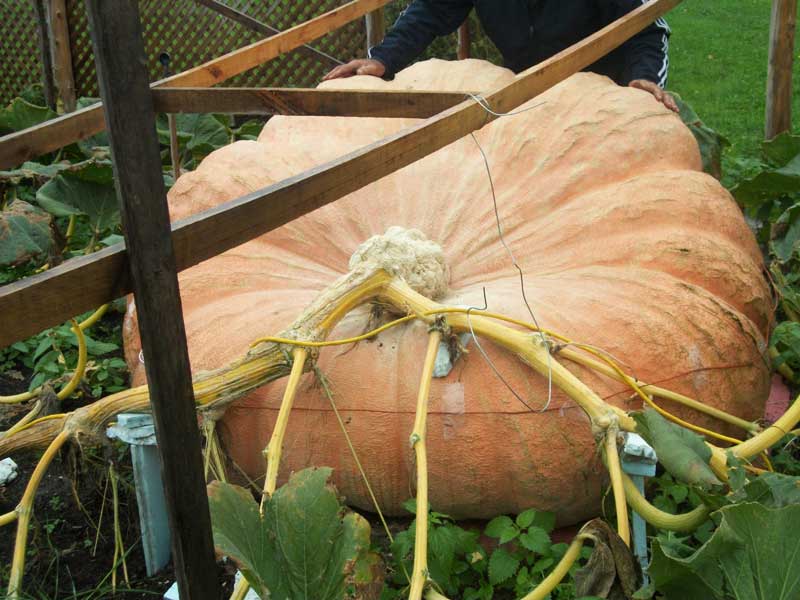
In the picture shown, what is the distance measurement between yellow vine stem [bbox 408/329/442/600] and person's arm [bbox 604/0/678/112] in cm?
146

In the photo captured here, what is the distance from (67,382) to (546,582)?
154cm

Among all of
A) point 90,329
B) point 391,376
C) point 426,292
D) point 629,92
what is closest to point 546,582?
point 391,376

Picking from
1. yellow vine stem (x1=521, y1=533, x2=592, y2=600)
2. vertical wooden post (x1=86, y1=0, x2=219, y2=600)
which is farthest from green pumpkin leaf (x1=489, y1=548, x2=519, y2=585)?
vertical wooden post (x1=86, y1=0, x2=219, y2=600)

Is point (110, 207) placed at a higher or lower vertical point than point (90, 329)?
higher

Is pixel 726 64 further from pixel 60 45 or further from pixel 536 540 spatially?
pixel 536 540

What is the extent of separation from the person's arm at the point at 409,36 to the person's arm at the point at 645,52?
0.68 metres

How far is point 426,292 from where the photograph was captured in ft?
7.02

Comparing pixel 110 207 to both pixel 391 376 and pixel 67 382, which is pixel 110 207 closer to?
pixel 67 382

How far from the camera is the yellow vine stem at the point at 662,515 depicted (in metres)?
1.59

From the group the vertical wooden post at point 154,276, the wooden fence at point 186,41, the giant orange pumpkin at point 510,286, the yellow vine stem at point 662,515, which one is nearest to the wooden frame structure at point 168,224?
the vertical wooden post at point 154,276

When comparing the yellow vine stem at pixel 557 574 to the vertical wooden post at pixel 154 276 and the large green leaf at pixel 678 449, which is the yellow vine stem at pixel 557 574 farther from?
the vertical wooden post at pixel 154 276

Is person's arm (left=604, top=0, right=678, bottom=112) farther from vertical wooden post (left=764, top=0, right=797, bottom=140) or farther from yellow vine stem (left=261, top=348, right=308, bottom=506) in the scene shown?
yellow vine stem (left=261, top=348, right=308, bottom=506)

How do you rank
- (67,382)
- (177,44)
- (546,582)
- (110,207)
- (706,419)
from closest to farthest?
(546,582) < (706,419) < (67,382) < (110,207) < (177,44)

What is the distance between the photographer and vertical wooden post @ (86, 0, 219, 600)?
1160 mm
